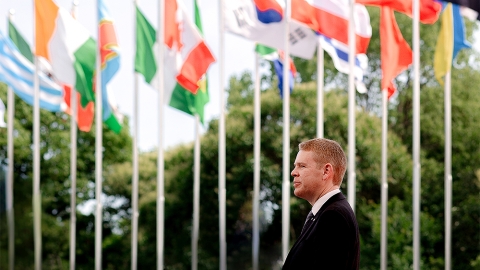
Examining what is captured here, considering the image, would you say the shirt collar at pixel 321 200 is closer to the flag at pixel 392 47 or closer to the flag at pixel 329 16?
the flag at pixel 329 16

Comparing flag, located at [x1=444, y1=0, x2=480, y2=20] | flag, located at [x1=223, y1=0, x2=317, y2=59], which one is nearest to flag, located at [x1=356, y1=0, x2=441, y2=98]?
flag, located at [x1=444, y1=0, x2=480, y2=20]

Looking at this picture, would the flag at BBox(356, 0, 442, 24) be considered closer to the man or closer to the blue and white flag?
the blue and white flag

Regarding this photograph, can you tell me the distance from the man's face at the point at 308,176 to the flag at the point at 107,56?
13.9 meters

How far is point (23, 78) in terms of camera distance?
1934cm

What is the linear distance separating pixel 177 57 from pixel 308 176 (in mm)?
13035

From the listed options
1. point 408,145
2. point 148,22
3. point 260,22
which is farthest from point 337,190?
point 408,145

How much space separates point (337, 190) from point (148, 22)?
44.7 ft

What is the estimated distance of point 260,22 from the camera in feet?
52.3

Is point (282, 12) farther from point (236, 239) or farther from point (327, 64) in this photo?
point (327, 64)

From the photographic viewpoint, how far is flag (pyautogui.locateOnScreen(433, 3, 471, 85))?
1530 cm

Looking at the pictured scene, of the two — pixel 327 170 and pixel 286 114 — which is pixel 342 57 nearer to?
pixel 286 114

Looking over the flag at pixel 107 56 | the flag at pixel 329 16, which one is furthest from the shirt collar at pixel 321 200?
the flag at pixel 107 56

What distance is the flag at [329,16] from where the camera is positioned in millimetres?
15367

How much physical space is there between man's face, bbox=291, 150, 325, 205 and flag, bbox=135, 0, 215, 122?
40.2 ft
